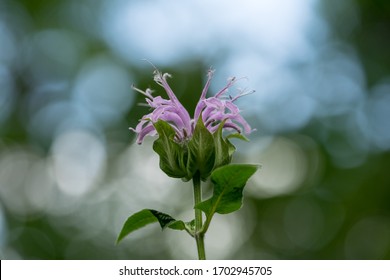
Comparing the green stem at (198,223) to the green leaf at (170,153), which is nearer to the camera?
the green stem at (198,223)

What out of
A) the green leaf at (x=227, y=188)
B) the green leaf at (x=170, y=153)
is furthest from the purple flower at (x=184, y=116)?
the green leaf at (x=227, y=188)

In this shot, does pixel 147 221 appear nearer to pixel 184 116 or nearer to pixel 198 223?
pixel 198 223

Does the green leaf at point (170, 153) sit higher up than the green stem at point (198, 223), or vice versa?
the green leaf at point (170, 153)

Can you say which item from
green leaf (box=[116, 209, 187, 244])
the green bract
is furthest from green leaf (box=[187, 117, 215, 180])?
green leaf (box=[116, 209, 187, 244])

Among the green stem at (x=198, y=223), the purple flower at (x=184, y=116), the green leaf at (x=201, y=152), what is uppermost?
the purple flower at (x=184, y=116)

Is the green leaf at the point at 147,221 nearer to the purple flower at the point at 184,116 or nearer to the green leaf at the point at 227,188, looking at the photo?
the green leaf at the point at 227,188

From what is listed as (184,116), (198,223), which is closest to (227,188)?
(198,223)
